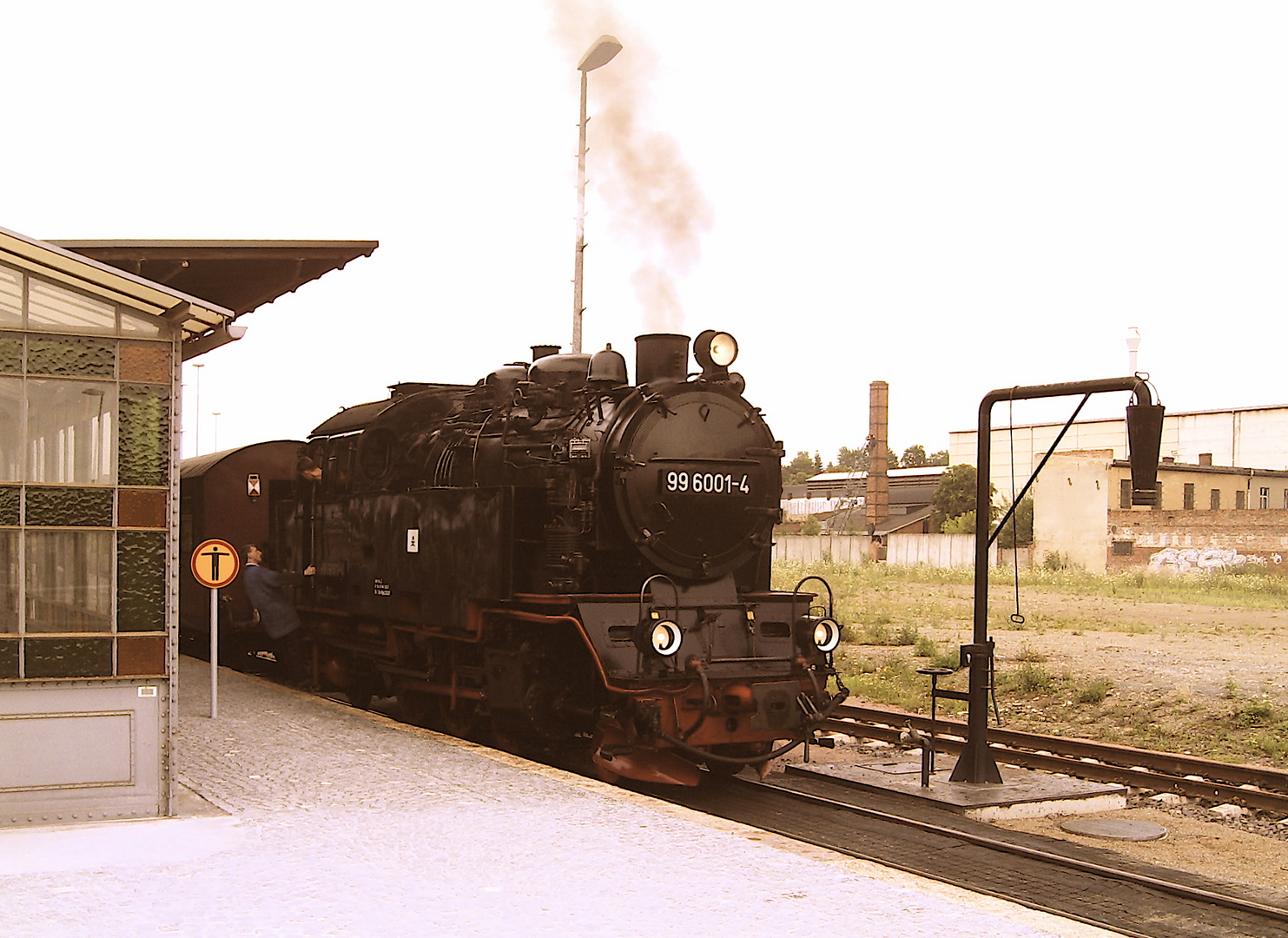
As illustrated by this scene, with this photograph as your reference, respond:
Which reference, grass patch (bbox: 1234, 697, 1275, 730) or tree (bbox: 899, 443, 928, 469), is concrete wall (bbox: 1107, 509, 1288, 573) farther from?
tree (bbox: 899, 443, 928, 469)

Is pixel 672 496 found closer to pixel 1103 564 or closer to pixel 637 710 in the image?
pixel 637 710

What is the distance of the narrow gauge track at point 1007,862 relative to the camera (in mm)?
Result: 6539

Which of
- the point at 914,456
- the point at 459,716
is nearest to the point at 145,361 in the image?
the point at 459,716

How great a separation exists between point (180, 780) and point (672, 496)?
4005 millimetres

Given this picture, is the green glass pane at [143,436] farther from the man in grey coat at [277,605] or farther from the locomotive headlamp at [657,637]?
the man in grey coat at [277,605]

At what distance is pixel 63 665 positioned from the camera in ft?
23.1

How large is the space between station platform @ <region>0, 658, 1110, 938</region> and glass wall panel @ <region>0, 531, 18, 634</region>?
1131 millimetres

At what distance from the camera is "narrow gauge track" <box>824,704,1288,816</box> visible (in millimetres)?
9773

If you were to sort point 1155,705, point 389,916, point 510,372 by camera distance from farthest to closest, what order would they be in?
point 1155,705
point 510,372
point 389,916

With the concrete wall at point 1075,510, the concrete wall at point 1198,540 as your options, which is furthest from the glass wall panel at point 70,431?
the concrete wall at point 1075,510

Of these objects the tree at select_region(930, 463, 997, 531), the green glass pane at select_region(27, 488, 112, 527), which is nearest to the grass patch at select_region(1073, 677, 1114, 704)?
the green glass pane at select_region(27, 488, 112, 527)

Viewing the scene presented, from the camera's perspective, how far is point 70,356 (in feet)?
23.4

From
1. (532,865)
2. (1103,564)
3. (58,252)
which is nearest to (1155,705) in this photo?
(532,865)

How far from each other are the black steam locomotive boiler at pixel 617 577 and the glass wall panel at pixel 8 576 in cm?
360
